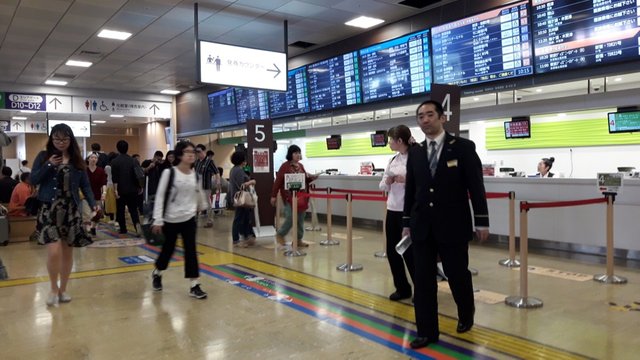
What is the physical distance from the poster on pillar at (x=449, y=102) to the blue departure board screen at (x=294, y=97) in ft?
19.0

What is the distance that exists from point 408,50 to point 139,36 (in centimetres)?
532

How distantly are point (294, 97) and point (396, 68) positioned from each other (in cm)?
308

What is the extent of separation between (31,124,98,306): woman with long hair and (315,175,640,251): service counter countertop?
5671 mm

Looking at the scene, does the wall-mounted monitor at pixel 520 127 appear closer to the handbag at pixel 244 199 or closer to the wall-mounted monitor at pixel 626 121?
the wall-mounted monitor at pixel 626 121

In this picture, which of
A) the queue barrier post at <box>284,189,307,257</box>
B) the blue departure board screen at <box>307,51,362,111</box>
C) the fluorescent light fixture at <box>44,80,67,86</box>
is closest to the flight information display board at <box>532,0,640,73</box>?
the blue departure board screen at <box>307,51,362,111</box>

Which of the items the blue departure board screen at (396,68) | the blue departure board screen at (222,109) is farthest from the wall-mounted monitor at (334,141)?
the blue departure board screen at (222,109)

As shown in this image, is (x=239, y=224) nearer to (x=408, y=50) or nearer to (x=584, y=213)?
(x=408, y=50)

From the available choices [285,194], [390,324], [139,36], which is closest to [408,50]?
[285,194]

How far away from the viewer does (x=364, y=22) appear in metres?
9.08

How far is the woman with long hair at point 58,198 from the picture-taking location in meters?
4.18

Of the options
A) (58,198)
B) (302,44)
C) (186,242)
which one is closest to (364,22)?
(302,44)

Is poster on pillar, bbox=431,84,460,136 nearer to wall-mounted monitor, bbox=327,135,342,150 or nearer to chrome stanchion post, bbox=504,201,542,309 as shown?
chrome stanchion post, bbox=504,201,542,309

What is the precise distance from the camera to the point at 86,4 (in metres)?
7.71

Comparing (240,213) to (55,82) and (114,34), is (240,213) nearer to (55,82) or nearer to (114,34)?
(114,34)
